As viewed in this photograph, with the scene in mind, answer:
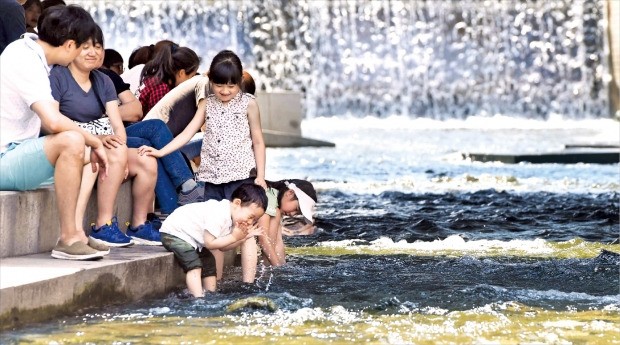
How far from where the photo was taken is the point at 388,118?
31141mm

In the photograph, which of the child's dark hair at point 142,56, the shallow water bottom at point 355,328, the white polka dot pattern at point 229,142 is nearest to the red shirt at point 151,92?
the child's dark hair at point 142,56

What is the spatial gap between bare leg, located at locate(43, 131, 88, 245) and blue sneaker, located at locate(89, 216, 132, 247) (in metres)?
0.45

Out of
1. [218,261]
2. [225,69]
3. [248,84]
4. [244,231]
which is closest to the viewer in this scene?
[244,231]

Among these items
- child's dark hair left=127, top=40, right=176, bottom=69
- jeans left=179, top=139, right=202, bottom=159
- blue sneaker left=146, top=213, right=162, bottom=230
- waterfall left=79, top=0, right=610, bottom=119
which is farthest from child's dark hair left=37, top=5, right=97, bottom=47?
waterfall left=79, top=0, right=610, bottom=119

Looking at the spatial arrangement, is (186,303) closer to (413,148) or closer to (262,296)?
(262,296)

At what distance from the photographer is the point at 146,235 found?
8.11 metres

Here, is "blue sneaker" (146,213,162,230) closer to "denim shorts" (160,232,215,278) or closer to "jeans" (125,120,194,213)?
"jeans" (125,120,194,213)

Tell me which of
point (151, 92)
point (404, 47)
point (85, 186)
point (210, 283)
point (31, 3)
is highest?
point (31, 3)

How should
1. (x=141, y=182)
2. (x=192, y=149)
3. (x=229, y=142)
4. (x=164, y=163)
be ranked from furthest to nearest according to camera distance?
(x=192, y=149) < (x=164, y=163) < (x=229, y=142) < (x=141, y=182)

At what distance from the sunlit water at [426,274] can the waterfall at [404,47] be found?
555 inches

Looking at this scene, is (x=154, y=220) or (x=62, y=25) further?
(x=154, y=220)

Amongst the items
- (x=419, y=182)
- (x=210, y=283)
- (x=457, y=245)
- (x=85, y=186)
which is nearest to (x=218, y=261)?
(x=210, y=283)

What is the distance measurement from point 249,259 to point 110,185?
34.1 inches

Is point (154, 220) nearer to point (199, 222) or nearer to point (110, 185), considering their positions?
point (110, 185)
